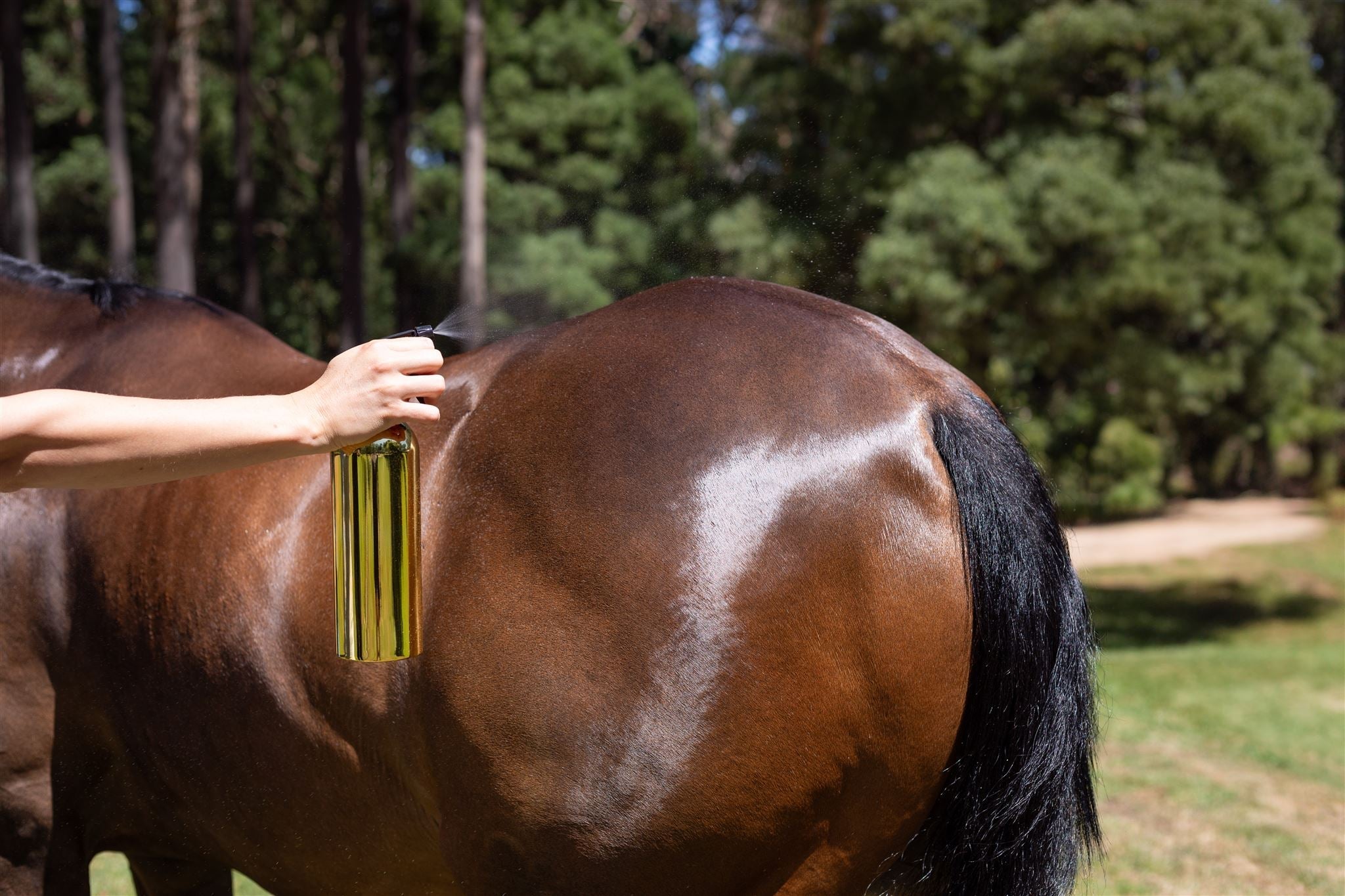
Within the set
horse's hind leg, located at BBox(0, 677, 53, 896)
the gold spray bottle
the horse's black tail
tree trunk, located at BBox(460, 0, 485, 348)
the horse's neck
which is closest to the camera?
the gold spray bottle

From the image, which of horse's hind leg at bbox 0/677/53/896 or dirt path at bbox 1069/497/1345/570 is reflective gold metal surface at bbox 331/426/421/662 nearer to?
horse's hind leg at bbox 0/677/53/896

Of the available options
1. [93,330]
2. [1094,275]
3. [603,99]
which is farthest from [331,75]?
[93,330]

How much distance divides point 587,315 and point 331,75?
23.0 metres

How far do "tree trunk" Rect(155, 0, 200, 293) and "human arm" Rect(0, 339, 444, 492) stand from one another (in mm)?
9176

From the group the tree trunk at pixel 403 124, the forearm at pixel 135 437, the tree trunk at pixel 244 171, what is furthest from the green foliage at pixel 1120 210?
the forearm at pixel 135 437

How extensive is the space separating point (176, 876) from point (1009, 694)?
78.5 inches

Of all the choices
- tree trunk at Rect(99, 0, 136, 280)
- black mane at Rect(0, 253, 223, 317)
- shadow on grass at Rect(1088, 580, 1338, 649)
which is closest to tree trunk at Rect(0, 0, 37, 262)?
tree trunk at Rect(99, 0, 136, 280)

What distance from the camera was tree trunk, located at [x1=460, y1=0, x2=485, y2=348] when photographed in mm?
12125

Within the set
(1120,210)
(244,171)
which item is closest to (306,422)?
(1120,210)

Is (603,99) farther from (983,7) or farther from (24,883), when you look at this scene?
(24,883)

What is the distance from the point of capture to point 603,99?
15.1 metres

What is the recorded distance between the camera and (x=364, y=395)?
63.0 inches

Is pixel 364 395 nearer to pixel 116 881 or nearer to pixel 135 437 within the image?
pixel 135 437

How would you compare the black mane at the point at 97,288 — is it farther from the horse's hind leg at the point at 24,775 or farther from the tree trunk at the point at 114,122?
the tree trunk at the point at 114,122
